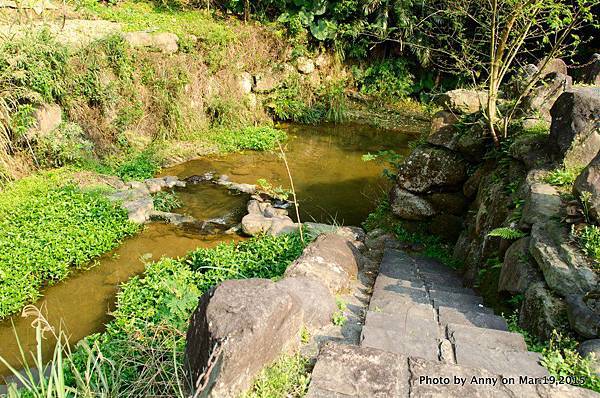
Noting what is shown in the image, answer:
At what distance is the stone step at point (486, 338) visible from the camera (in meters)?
3.19

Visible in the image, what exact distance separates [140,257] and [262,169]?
4.45 metres

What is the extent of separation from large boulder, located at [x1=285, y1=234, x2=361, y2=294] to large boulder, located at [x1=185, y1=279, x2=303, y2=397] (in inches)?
56.6

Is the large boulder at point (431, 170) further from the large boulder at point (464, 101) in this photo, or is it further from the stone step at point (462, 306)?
the stone step at point (462, 306)

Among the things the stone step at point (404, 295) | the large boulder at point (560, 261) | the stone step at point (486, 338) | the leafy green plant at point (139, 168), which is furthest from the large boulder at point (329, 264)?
the leafy green plant at point (139, 168)

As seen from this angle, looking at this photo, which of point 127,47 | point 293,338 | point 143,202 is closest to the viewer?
point 293,338

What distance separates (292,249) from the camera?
6.34 meters

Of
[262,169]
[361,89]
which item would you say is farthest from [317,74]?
[262,169]

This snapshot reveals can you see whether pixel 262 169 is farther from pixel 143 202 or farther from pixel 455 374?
pixel 455 374

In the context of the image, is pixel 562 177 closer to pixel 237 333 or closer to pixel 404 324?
pixel 404 324

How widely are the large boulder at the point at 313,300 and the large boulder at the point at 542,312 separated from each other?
1.59 meters

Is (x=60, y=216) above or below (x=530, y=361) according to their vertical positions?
below

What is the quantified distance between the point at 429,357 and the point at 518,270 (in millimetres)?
1717

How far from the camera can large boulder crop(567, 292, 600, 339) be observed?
3.33 metres

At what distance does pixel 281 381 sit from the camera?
104 inches
